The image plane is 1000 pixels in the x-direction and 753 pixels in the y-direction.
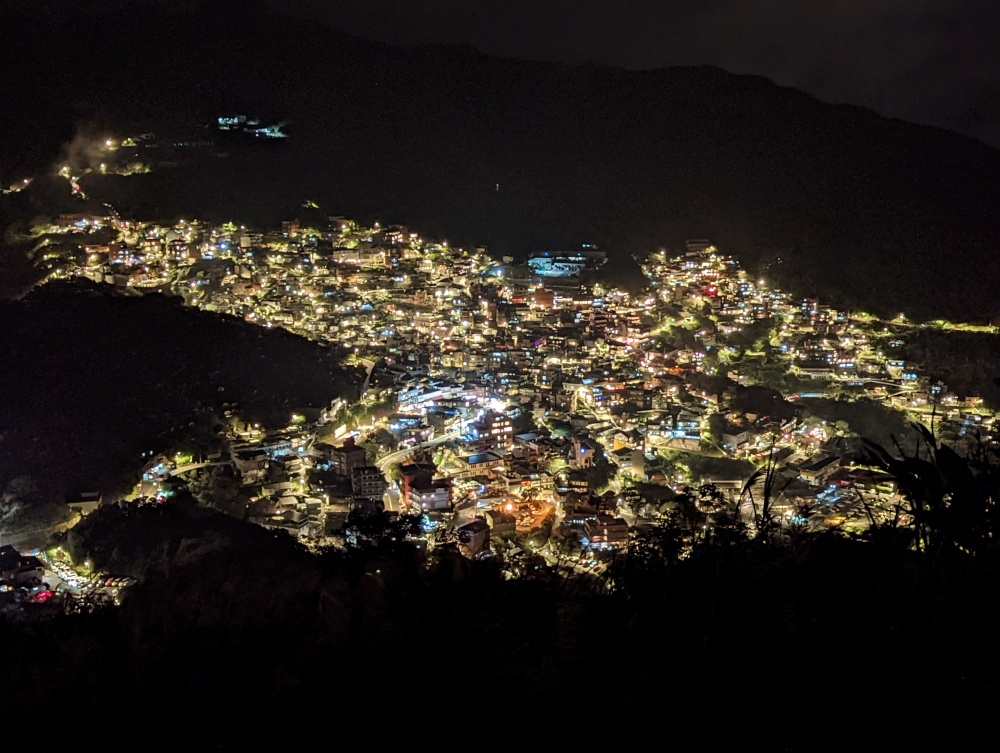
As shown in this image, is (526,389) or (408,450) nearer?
(408,450)

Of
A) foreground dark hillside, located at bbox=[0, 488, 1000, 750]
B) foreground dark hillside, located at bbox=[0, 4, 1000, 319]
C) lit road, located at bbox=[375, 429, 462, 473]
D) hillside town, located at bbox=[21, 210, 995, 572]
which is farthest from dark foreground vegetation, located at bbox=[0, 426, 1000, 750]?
foreground dark hillside, located at bbox=[0, 4, 1000, 319]

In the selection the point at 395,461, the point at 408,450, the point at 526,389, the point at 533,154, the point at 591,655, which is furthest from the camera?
the point at 533,154

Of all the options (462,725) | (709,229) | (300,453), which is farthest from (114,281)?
(709,229)

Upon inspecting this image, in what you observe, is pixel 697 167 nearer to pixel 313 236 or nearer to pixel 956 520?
pixel 313 236

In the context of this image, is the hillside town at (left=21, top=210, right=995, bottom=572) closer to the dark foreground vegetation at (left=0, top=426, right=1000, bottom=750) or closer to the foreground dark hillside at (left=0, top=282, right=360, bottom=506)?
the foreground dark hillside at (left=0, top=282, right=360, bottom=506)

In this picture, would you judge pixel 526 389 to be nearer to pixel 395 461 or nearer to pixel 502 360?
pixel 502 360

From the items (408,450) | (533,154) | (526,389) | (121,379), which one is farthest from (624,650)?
(533,154)
